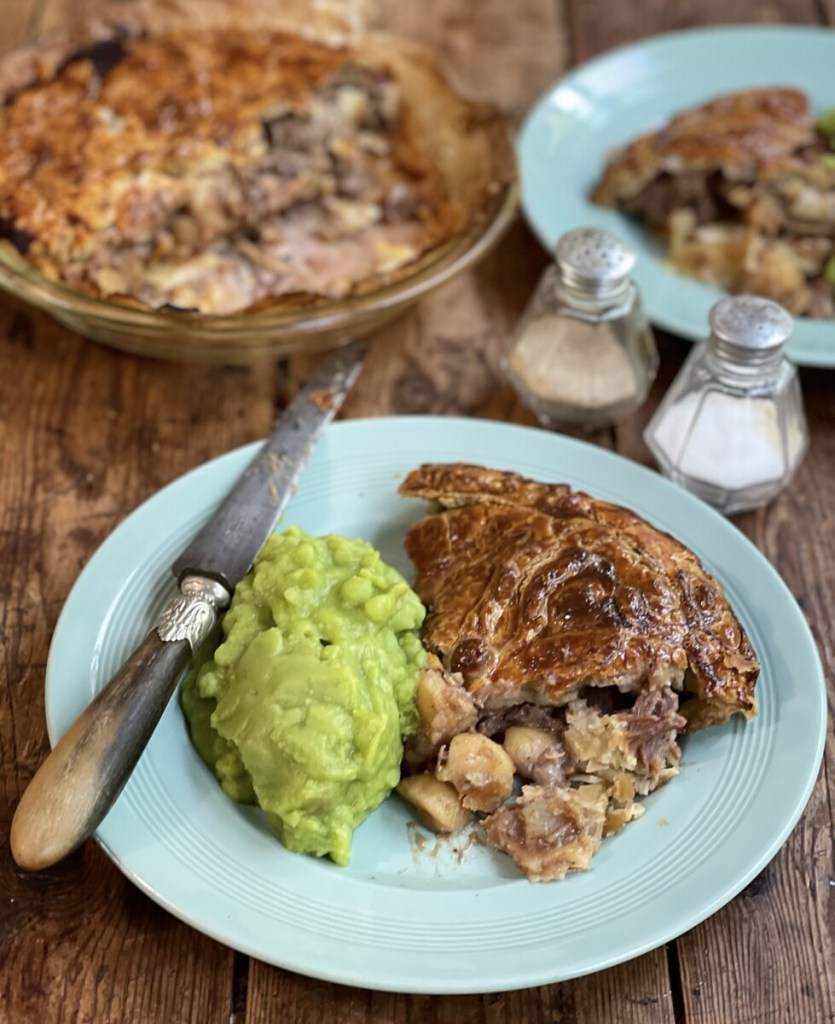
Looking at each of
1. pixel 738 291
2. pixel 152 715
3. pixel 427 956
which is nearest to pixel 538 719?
pixel 427 956

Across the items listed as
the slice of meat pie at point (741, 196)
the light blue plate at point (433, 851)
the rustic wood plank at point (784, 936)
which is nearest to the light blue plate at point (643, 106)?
the slice of meat pie at point (741, 196)

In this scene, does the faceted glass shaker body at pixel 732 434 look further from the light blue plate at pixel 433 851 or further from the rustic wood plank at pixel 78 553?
the rustic wood plank at pixel 78 553

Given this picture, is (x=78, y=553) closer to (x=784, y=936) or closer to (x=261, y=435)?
(x=261, y=435)

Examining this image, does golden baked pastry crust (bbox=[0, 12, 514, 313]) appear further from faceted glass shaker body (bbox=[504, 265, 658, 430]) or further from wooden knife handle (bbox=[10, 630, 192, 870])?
wooden knife handle (bbox=[10, 630, 192, 870])

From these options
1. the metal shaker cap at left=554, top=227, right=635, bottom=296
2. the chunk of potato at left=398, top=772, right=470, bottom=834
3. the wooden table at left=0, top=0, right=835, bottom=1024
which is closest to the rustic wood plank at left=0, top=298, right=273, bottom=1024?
the wooden table at left=0, top=0, right=835, bottom=1024

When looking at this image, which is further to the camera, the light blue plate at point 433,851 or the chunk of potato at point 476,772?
the chunk of potato at point 476,772

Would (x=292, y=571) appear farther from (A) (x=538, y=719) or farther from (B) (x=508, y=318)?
(B) (x=508, y=318)
